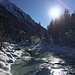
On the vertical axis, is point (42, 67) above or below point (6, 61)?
below

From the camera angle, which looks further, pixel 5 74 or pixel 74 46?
pixel 74 46

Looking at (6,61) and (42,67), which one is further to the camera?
(6,61)

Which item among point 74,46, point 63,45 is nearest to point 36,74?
point 74,46

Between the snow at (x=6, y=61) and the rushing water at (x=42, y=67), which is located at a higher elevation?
the snow at (x=6, y=61)

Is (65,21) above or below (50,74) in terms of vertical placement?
above

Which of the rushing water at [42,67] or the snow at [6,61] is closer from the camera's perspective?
the snow at [6,61]

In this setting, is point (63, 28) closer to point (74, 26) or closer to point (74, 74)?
point (74, 26)

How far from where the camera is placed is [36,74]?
3183cm

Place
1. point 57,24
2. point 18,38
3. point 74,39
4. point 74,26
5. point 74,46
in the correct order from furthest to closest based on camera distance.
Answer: point 18,38 → point 57,24 → point 74,26 → point 74,39 → point 74,46

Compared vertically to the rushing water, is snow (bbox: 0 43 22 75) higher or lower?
higher

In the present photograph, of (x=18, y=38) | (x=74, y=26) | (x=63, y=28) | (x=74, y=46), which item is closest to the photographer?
(x=74, y=46)

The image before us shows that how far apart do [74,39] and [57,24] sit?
49232 millimetres

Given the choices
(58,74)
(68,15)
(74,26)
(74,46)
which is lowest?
(58,74)

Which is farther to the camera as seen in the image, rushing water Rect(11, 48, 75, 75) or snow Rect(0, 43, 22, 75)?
rushing water Rect(11, 48, 75, 75)
